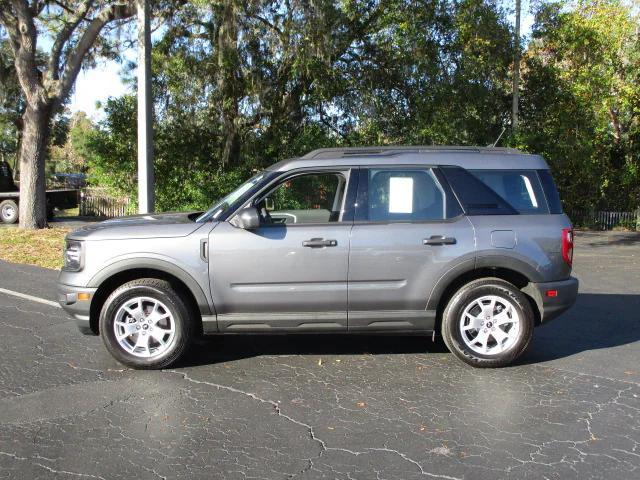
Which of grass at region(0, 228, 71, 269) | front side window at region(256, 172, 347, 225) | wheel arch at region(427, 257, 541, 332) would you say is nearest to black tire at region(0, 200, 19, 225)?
grass at region(0, 228, 71, 269)

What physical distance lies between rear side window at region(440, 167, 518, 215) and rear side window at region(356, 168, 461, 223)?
116mm

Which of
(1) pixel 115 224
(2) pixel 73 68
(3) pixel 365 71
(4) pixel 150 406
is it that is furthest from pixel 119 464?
(3) pixel 365 71

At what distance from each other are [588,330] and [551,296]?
1.77 meters

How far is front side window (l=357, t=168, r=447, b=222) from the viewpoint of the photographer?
17.9 ft

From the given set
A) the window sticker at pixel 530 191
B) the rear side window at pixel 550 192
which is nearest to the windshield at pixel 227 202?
the window sticker at pixel 530 191

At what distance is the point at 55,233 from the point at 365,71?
875 cm

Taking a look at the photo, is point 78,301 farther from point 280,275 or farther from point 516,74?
point 516,74

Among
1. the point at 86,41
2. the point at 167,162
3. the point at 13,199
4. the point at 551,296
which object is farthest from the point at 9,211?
the point at 551,296

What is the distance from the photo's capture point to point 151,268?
5.32 m

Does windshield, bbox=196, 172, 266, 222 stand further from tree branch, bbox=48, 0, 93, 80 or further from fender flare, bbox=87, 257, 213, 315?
tree branch, bbox=48, 0, 93, 80

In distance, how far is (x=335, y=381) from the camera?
5133 mm

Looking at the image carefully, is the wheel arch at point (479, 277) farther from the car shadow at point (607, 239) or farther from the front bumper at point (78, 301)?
the car shadow at point (607, 239)

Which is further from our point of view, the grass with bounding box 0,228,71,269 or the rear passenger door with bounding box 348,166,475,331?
the grass with bounding box 0,228,71,269

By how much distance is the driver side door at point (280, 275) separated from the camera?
528 cm
